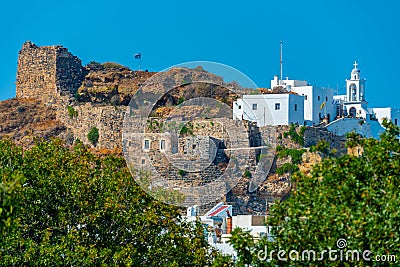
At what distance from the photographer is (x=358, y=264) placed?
85.3 ft

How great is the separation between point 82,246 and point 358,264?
36.1ft

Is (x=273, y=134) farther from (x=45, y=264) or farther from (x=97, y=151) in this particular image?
(x=45, y=264)

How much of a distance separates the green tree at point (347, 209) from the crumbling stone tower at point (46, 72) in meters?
42.2

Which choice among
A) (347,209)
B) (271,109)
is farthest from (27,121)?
(347,209)

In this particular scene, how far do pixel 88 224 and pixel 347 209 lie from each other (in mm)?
11545

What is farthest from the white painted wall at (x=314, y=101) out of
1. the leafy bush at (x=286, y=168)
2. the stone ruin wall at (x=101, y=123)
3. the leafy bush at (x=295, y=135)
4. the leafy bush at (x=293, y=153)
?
the stone ruin wall at (x=101, y=123)

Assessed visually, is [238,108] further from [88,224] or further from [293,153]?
[88,224]

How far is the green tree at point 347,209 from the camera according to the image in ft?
85.5

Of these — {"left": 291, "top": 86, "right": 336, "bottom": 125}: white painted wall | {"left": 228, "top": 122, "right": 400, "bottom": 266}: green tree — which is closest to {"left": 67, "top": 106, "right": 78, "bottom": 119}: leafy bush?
{"left": 291, "top": 86, "right": 336, "bottom": 125}: white painted wall

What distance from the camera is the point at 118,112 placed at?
6562 centimetres

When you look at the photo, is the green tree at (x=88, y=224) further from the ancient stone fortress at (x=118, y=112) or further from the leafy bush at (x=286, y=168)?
the leafy bush at (x=286, y=168)

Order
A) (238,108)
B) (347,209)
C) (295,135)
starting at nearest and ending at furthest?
(347,209) → (295,135) → (238,108)

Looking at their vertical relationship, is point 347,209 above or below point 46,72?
below

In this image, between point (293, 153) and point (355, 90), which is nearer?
point (293, 153)
